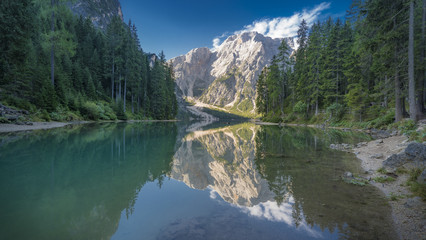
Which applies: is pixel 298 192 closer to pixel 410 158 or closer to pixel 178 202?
pixel 178 202

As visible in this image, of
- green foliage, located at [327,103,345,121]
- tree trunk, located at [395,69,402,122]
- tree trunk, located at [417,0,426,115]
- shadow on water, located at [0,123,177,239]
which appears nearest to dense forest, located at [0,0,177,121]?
shadow on water, located at [0,123,177,239]

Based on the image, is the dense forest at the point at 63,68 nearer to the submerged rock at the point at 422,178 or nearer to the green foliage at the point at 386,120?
the submerged rock at the point at 422,178

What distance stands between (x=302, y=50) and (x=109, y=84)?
46.7 m

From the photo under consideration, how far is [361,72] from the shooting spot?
81.8ft

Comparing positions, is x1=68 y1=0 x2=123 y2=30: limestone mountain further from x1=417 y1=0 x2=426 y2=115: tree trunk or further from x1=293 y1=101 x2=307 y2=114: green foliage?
x1=417 y1=0 x2=426 y2=115: tree trunk

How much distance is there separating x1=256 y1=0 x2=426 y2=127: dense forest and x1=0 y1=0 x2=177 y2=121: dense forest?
30.9 metres

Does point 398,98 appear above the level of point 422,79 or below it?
below

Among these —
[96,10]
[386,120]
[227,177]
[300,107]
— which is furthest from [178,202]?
[96,10]

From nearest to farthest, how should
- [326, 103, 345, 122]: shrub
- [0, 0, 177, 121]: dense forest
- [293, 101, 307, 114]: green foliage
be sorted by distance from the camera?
[0, 0, 177, 121]: dense forest
[326, 103, 345, 122]: shrub
[293, 101, 307, 114]: green foliage

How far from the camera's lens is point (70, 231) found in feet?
9.31

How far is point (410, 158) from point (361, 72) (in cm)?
2405

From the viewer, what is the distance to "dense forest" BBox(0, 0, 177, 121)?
19.8m

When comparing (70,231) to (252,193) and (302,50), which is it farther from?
(302,50)

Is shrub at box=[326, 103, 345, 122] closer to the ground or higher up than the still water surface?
higher up
